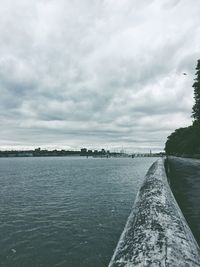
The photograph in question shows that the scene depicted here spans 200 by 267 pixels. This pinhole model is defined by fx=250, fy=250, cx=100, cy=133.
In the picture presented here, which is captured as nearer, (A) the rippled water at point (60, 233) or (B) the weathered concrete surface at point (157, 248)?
(B) the weathered concrete surface at point (157, 248)

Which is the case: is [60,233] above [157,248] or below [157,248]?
below

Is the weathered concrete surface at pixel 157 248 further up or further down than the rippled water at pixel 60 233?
further up

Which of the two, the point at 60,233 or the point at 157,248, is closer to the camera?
the point at 157,248

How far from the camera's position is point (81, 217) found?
62.4 ft

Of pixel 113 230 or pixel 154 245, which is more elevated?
pixel 154 245

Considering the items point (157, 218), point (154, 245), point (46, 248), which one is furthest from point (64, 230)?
point (154, 245)

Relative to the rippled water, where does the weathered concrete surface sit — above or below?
above

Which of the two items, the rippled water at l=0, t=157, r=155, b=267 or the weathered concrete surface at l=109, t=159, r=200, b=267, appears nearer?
the weathered concrete surface at l=109, t=159, r=200, b=267

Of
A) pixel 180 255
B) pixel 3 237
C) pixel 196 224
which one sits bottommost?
pixel 3 237

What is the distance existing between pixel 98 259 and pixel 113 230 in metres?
4.22

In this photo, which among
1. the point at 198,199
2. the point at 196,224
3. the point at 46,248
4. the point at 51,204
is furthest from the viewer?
the point at 51,204

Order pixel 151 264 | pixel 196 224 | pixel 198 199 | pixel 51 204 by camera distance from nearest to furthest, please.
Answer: pixel 151 264
pixel 196 224
pixel 198 199
pixel 51 204

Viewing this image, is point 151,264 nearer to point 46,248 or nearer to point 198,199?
point 46,248

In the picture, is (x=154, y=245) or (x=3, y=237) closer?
(x=154, y=245)
